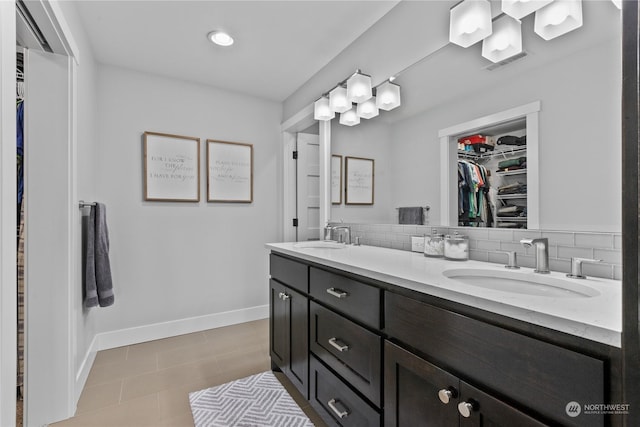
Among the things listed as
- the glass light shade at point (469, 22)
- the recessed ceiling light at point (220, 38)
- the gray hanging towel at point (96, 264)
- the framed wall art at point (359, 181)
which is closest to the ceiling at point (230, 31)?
the recessed ceiling light at point (220, 38)

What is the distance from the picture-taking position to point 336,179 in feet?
8.32

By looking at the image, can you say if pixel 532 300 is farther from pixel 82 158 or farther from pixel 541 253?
pixel 82 158

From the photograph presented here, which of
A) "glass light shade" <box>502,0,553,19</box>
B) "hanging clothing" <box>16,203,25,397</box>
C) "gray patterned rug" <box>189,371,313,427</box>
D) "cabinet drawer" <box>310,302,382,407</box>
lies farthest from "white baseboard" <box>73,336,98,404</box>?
"glass light shade" <box>502,0,553,19</box>

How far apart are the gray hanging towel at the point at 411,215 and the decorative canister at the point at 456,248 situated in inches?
13.1

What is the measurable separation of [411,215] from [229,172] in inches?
73.1

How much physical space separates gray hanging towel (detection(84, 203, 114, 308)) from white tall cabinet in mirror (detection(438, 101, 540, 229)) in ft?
6.72

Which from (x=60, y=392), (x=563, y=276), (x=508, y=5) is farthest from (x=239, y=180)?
(x=563, y=276)

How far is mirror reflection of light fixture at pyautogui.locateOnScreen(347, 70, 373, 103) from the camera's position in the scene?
2080mm

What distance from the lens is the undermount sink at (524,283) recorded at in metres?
0.98

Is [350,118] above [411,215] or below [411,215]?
above

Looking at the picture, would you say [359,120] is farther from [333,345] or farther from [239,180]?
[333,345]

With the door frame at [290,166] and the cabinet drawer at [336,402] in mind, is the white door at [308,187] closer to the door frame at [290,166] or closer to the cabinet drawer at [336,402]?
the door frame at [290,166]

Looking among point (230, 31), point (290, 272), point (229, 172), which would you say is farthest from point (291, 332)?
point (230, 31)

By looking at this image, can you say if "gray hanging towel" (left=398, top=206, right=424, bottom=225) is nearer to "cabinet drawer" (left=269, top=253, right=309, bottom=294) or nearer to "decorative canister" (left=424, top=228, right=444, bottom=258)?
"decorative canister" (left=424, top=228, right=444, bottom=258)
